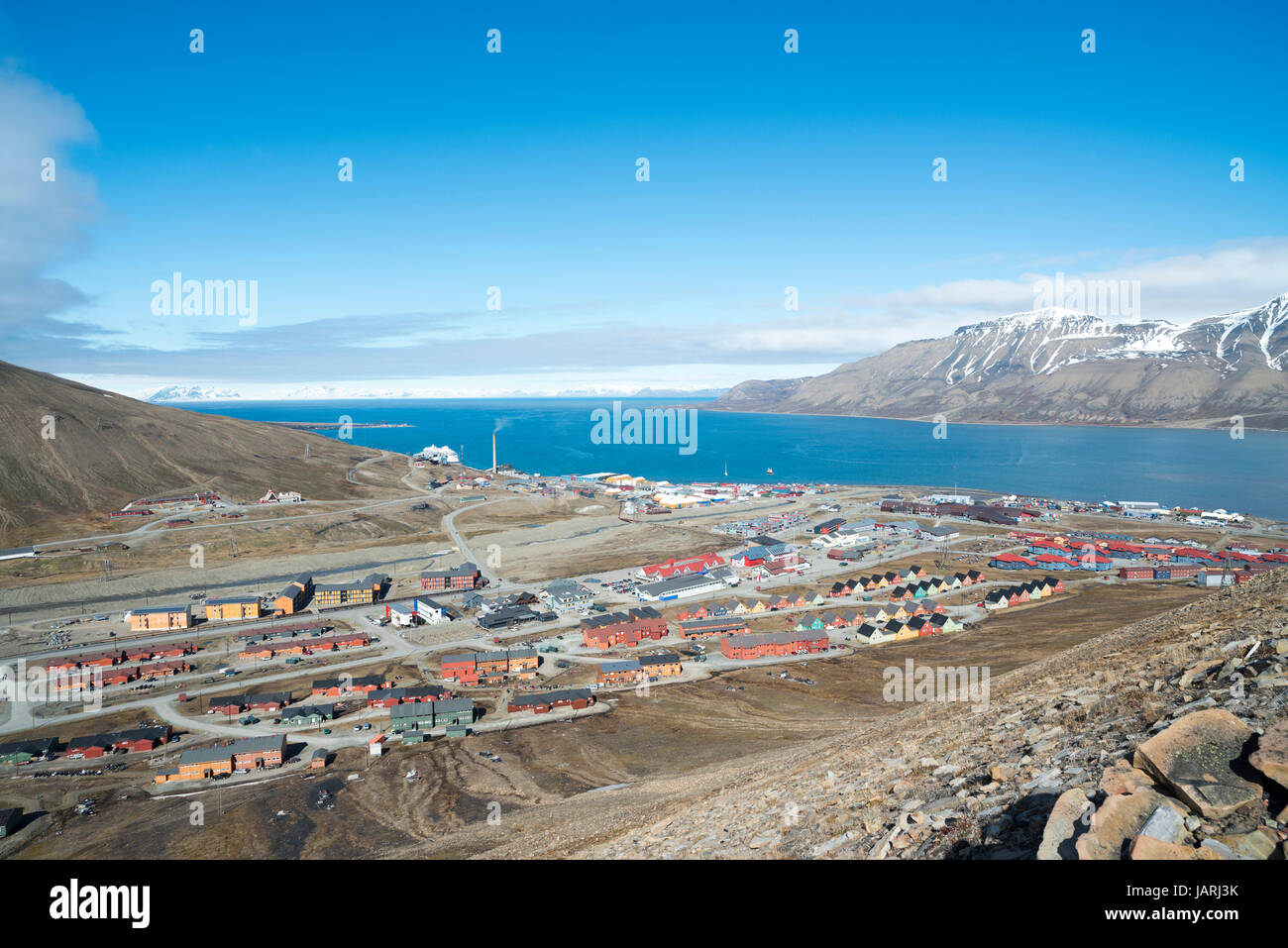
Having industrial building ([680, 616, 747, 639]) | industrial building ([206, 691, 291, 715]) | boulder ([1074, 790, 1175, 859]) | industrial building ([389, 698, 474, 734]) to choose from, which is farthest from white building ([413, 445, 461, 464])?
boulder ([1074, 790, 1175, 859])

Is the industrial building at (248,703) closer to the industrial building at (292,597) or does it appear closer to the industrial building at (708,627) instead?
the industrial building at (292,597)

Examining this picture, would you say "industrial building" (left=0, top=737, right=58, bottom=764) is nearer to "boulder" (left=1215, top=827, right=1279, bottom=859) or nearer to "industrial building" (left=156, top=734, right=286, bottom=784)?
"industrial building" (left=156, top=734, right=286, bottom=784)

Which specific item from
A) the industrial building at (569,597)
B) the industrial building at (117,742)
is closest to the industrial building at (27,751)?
the industrial building at (117,742)

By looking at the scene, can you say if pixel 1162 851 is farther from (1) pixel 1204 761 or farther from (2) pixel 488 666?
(2) pixel 488 666

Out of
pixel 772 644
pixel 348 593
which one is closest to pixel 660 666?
pixel 772 644
